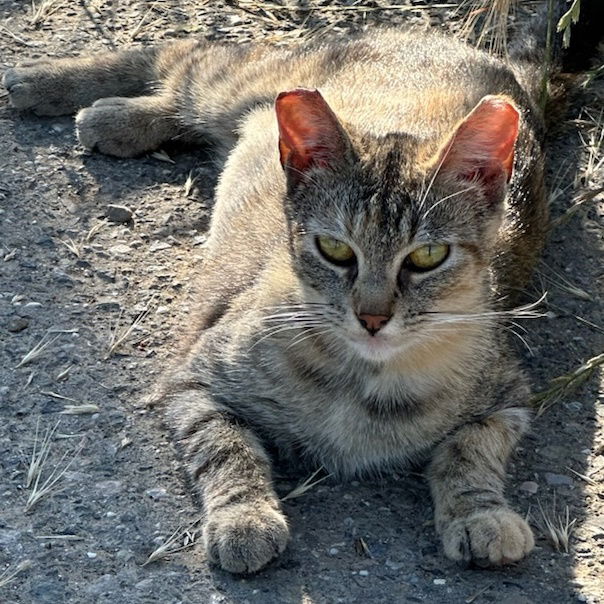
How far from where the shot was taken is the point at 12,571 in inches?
144

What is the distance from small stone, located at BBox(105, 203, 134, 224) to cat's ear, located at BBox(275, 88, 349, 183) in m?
1.55

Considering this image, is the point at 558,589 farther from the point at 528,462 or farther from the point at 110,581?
the point at 110,581

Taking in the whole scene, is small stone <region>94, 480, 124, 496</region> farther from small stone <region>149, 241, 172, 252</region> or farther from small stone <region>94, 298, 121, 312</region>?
small stone <region>149, 241, 172, 252</region>

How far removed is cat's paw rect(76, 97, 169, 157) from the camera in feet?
18.6

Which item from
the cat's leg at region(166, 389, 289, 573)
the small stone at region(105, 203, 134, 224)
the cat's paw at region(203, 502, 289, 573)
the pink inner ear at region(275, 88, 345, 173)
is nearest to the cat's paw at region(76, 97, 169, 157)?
the small stone at region(105, 203, 134, 224)

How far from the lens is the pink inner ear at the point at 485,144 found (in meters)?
3.69

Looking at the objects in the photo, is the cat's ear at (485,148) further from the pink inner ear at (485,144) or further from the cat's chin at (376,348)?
the cat's chin at (376,348)

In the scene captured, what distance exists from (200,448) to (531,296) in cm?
174

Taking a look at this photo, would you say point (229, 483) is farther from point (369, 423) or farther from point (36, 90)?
point (36, 90)

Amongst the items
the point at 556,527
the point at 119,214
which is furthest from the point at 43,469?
the point at 556,527

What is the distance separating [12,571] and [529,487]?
181cm

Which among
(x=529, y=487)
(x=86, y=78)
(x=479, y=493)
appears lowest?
(x=529, y=487)

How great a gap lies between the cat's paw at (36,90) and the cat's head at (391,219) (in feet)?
7.69

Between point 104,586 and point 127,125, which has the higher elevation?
point 127,125
